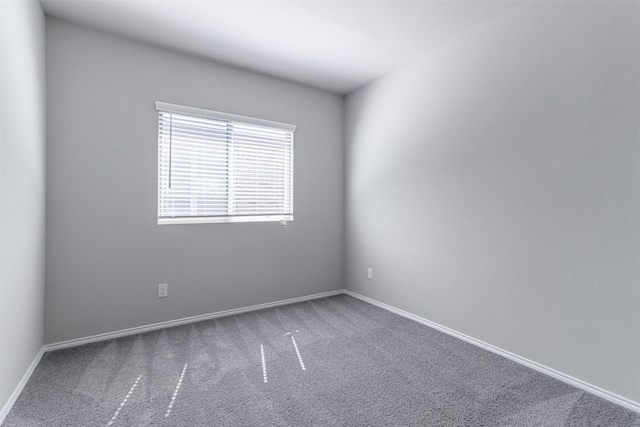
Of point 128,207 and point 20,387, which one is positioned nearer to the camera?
point 20,387

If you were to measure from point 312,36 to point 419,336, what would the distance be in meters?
2.68

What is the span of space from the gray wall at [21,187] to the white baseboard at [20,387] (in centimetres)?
3

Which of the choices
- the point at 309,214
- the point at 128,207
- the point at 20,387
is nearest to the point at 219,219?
the point at 128,207

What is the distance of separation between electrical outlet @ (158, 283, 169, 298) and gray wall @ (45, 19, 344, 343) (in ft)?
0.14

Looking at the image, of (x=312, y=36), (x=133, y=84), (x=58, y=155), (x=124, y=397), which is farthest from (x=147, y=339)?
(x=312, y=36)

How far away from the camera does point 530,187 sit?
2.08 m

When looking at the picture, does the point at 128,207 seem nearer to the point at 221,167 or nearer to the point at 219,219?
the point at 219,219

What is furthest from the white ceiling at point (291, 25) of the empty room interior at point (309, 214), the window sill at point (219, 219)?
the window sill at point (219, 219)

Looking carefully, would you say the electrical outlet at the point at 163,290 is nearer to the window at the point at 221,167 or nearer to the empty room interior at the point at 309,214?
the empty room interior at the point at 309,214

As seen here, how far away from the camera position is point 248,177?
10.4 feet

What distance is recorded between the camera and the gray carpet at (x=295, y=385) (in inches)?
61.6

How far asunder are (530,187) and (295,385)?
204 cm

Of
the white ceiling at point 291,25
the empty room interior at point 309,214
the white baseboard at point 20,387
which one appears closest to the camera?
the white baseboard at point 20,387

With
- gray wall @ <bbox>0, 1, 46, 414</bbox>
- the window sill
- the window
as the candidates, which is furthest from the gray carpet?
the window
